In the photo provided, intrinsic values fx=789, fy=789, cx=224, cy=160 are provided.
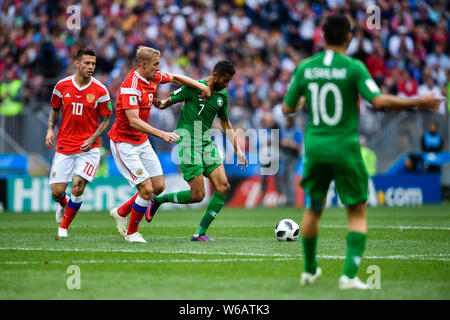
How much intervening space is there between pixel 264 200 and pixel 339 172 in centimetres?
1498

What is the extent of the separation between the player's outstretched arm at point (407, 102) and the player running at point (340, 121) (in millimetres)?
17

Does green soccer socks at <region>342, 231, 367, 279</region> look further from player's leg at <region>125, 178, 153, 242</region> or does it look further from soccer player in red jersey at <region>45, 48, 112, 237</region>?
soccer player in red jersey at <region>45, 48, 112, 237</region>

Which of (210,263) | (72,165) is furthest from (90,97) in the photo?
(210,263)

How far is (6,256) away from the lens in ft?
29.8

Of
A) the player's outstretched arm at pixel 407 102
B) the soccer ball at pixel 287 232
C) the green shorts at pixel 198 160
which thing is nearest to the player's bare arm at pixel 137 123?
the green shorts at pixel 198 160

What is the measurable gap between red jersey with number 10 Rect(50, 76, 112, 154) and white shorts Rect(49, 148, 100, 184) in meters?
0.09

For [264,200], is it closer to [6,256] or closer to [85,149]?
[85,149]

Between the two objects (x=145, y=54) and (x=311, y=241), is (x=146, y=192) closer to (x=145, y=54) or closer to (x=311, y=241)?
(x=145, y=54)

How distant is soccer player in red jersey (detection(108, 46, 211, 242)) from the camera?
34.1ft

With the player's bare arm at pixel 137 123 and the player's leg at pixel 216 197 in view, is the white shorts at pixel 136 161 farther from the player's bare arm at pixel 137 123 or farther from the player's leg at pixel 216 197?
the player's leg at pixel 216 197

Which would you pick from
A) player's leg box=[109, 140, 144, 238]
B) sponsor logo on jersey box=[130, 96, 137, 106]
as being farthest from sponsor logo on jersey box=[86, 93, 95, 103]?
sponsor logo on jersey box=[130, 96, 137, 106]
